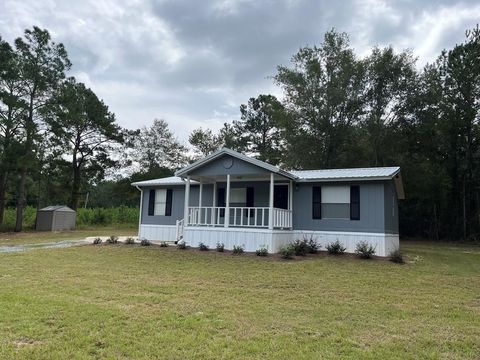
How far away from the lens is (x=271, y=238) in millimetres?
13312

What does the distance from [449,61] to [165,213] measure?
22.4 m

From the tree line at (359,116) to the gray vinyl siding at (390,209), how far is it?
994 cm

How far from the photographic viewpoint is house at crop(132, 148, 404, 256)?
13602mm

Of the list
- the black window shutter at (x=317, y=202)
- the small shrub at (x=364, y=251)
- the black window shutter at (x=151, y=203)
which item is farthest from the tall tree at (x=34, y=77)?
the small shrub at (x=364, y=251)

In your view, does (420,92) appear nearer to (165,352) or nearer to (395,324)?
(395,324)

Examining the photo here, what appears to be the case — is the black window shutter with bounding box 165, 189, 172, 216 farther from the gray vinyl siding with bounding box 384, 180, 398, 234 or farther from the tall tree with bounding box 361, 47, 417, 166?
the tall tree with bounding box 361, 47, 417, 166

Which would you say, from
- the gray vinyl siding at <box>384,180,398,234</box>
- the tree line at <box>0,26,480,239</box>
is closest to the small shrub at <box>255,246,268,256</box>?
the gray vinyl siding at <box>384,180,398,234</box>

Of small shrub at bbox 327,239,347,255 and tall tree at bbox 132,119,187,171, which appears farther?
tall tree at bbox 132,119,187,171

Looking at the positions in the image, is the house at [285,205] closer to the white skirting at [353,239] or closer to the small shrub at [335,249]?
the white skirting at [353,239]

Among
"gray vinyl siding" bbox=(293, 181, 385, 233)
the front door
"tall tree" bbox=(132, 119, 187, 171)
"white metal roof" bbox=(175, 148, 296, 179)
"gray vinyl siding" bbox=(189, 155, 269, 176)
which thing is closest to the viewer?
"gray vinyl siding" bbox=(293, 181, 385, 233)

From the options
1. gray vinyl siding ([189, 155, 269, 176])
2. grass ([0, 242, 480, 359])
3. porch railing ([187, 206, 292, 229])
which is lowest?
grass ([0, 242, 480, 359])

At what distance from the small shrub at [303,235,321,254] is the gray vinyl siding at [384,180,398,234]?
2.51 meters

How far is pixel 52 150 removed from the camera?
29734mm

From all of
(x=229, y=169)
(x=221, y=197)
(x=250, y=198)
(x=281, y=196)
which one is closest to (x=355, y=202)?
(x=281, y=196)
